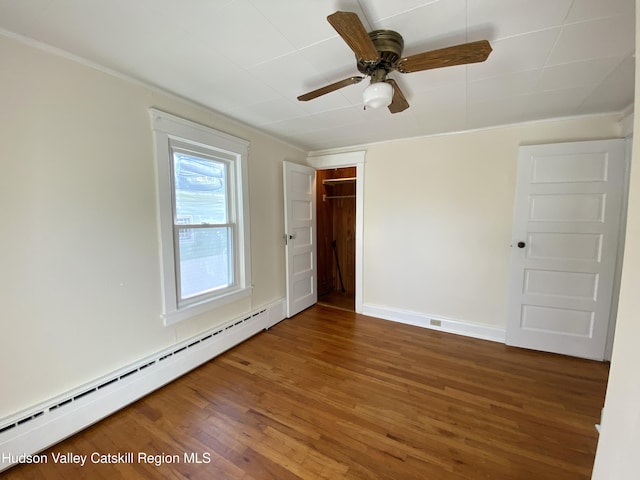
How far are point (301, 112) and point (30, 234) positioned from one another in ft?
6.95

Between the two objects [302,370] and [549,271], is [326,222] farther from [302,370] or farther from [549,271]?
[549,271]

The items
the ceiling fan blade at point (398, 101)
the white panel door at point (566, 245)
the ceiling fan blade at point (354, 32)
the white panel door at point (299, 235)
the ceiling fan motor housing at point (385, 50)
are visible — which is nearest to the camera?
the ceiling fan blade at point (354, 32)

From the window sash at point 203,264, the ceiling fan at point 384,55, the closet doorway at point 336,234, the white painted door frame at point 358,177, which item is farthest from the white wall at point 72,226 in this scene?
the closet doorway at point 336,234

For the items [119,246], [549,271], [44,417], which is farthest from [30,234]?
[549,271]

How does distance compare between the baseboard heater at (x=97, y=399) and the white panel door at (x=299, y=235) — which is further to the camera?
the white panel door at (x=299, y=235)

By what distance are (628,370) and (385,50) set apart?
5.26ft

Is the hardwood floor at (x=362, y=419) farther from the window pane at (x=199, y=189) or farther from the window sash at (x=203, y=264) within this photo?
the window pane at (x=199, y=189)

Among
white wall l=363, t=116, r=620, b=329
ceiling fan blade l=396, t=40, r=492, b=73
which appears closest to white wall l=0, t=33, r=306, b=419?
ceiling fan blade l=396, t=40, r=492, b=73

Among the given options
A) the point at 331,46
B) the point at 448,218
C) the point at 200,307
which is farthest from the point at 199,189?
the point at 448,218

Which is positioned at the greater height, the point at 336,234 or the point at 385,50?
the point at 385,50

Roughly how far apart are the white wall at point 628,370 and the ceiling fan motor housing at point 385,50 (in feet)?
2.98

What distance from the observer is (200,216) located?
243cm

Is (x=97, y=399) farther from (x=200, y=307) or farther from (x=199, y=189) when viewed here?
(x=199, y=189)

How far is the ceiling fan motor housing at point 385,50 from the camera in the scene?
1312 millimetres
